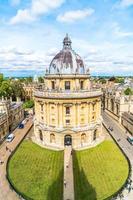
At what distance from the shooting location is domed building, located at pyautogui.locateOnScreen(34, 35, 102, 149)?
49.7 m

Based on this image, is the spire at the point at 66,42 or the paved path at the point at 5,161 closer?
the paved path at the point at 5,161

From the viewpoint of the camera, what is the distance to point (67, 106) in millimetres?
49781

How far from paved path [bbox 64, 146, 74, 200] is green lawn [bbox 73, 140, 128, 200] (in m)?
0.82

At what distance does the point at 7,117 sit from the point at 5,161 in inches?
800

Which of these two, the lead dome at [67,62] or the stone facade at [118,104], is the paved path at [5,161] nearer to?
the lead dome at [67,62]

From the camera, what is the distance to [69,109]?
50.1 metres

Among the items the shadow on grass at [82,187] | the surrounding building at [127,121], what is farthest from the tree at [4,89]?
the shadow on grass at [82,187]

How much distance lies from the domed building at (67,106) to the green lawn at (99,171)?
4704 millimetres

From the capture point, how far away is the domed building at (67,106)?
4969 cm

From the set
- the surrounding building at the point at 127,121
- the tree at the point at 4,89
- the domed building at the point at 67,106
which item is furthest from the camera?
the tree at the point at 4,89

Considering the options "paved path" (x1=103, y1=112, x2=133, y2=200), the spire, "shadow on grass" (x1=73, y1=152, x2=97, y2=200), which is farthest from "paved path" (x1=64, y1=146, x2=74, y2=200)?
the spire

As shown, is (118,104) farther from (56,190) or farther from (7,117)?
(56,190)

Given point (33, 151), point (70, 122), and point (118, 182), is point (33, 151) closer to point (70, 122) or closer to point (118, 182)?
point (70, 122)

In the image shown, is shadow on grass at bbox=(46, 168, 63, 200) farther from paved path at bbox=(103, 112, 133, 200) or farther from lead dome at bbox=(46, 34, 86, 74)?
lead dome at bbox=(46, 34, 86, 74)
